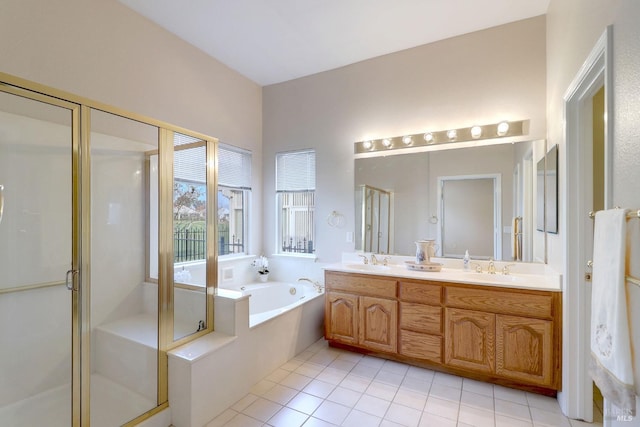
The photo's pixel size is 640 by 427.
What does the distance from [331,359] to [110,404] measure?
174cm

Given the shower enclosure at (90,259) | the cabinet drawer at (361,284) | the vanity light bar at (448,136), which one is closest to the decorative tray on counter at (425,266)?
the cabinet drawer at (361,284)

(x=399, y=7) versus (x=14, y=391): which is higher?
(x=399, y=7)

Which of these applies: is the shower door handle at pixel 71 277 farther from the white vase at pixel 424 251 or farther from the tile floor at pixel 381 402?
the white vase at pixel 424 251

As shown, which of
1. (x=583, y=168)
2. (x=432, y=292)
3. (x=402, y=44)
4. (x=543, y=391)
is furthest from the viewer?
(x=402, y=44)

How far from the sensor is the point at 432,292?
99.0 inches

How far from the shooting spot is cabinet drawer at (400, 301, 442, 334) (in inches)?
98.0

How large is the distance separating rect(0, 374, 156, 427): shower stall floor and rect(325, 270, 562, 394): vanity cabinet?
175 cm

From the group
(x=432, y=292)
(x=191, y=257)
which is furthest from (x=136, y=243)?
(x=432, y=292)

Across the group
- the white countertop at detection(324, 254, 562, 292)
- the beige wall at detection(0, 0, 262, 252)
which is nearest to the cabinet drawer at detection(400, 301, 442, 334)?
the white countertop at detection(324, 254, 562, 292)

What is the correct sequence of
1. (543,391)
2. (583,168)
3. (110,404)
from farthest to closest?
(543,391), (583,168), (110,404)

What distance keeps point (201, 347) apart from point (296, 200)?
7.34 ft

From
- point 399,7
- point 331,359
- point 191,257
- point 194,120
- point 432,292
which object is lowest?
point 331,359

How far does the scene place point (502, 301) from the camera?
2260 mm

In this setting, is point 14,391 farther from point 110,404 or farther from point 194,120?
point 194,120
